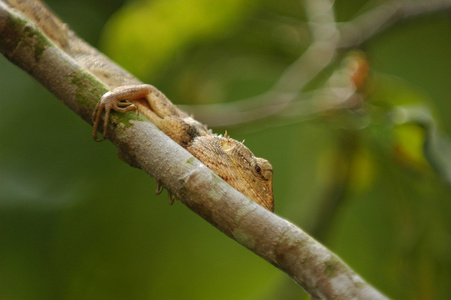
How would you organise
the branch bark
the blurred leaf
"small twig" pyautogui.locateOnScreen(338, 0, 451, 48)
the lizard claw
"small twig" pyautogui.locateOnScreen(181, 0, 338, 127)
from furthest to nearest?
the blurred leaf, "small twig" pyautogui.locateOnScreen(338, 0, 451, 48), "small twig" pyautogui.locateOnScreen(181, 0, 338, 127), the lizard claw, the branch bark


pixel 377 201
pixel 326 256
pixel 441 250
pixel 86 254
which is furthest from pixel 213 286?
pixel 326 256

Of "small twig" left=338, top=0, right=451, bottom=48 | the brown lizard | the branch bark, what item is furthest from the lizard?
"small twig" left=338, top=0, right=451, bottom=48

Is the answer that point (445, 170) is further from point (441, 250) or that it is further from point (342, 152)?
point (342, 152)

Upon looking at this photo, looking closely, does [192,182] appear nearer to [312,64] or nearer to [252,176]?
[252,176]

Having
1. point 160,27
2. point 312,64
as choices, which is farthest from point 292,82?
point 160,27

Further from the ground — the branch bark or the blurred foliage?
the blurred foliage

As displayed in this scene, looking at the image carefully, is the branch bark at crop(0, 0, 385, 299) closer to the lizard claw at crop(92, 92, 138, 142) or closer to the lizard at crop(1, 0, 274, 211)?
the lizard claw at crop(92, 92, 138, 142)
